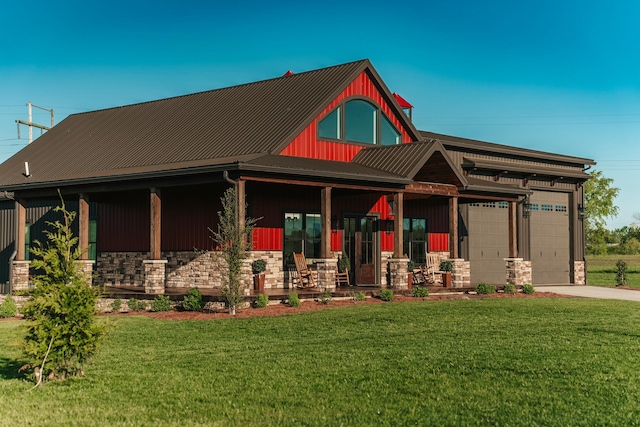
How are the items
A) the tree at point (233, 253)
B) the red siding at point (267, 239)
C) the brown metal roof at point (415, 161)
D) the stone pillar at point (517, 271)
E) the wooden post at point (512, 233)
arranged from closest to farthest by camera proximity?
1. the tree at point (233, 253)
2. the brown metal roof at point (415, 161)
3. the red siding at point (267, 239)
4. the stone pillar at point (517, 271)
5. the wooden post at point (512, 233)

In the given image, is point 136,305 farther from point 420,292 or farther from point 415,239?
point 415,239

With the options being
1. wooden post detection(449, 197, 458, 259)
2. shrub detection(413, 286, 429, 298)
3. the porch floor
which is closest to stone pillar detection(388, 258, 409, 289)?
the porch floor

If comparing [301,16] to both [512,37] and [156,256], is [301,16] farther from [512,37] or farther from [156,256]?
[156,256]

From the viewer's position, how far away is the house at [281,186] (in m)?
18.5

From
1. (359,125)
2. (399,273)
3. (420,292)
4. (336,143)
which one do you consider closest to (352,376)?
(420,292)

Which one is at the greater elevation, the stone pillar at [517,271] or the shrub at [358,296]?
the stone pillar at [517,271]

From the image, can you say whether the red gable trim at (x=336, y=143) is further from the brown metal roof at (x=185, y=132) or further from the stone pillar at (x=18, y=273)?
the stone pillar at (x=18, y=273)

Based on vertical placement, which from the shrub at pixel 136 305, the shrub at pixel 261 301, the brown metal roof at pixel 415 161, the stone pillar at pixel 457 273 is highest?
the brown metal roof at pixel 415 161

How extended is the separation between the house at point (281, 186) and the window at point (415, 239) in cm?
7

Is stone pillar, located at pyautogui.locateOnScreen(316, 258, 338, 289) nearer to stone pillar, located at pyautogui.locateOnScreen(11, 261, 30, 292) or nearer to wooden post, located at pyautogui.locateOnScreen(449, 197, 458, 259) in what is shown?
wooden post, located at pyautogui.locateOnScreen(449, 197, 458, 259)

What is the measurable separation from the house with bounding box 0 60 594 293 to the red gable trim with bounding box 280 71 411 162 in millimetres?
36

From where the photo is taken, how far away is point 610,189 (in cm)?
6028

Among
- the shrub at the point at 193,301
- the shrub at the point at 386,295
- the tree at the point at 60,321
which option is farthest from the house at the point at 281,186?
the tree at the point at 60,321

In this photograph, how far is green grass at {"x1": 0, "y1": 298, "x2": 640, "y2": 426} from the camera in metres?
7.26
